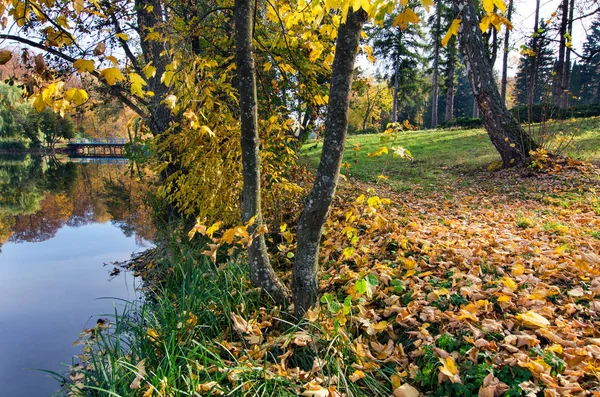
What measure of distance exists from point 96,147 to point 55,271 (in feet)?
144

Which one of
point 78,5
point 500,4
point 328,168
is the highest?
point 78,5

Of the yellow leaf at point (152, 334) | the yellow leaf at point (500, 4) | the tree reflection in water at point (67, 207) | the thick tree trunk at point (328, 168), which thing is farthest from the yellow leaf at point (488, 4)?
the tree reflection in water at point (67, 207)

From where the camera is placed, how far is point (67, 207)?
12617 mm

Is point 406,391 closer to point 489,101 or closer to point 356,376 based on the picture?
point 356,376

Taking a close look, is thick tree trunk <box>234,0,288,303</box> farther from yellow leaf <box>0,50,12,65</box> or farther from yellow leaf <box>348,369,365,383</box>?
yellow leaf <box>0,50,12,65</box>

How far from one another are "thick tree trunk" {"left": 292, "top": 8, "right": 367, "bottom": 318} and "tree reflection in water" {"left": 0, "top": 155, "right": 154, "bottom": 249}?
15.8ft

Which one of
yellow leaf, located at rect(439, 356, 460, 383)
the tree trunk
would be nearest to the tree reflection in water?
the tree trunk

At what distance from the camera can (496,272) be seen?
306 centimetres

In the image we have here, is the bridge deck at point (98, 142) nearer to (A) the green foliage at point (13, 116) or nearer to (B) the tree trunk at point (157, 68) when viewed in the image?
(A) the green foliage at point (13, 116)

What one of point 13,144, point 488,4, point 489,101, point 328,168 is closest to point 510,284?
point 328,168

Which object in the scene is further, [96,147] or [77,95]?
[96,147]

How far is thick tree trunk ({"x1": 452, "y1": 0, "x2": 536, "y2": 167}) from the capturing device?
7.48 meters

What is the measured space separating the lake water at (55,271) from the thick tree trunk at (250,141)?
1.43 m

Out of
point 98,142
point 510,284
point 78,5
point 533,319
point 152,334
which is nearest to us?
point 78,5
